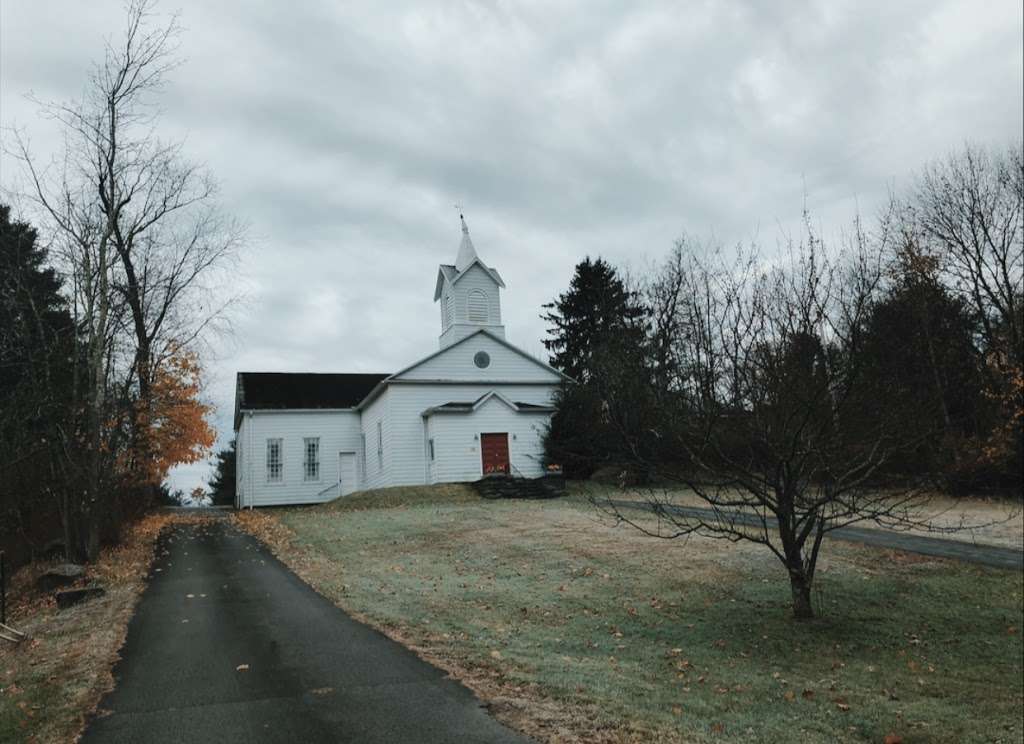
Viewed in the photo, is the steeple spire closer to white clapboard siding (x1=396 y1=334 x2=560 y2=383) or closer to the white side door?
white clapboard siding (x1=396 y1=334 x2=560 y2=383)

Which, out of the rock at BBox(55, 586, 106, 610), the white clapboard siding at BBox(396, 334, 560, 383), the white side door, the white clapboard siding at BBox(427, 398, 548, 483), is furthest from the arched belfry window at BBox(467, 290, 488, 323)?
the rock at BBox(55, 586, 106, 610)

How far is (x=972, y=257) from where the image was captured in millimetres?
25500

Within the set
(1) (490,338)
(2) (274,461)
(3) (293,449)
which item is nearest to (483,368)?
(1) (490,338)

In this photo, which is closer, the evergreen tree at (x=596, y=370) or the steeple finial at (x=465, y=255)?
the evergreen tree at (x=596, y=370)

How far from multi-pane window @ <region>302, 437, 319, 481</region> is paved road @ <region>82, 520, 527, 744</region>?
23999 mm

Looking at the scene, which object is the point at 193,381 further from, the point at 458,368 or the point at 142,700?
the point at 142,700

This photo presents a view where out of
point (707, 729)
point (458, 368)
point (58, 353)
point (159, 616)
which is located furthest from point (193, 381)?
point (707, 729)

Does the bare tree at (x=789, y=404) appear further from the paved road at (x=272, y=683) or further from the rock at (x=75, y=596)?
the rock at (x=75, y=596)

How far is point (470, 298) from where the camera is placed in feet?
112

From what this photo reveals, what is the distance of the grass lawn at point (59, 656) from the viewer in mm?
6080

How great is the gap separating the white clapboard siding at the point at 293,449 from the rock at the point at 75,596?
22625 mm

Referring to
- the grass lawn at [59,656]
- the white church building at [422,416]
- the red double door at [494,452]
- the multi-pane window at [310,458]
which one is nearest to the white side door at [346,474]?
the white church building at [422,416]

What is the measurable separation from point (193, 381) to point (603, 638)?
24.6 m

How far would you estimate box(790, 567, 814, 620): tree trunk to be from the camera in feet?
33.4
